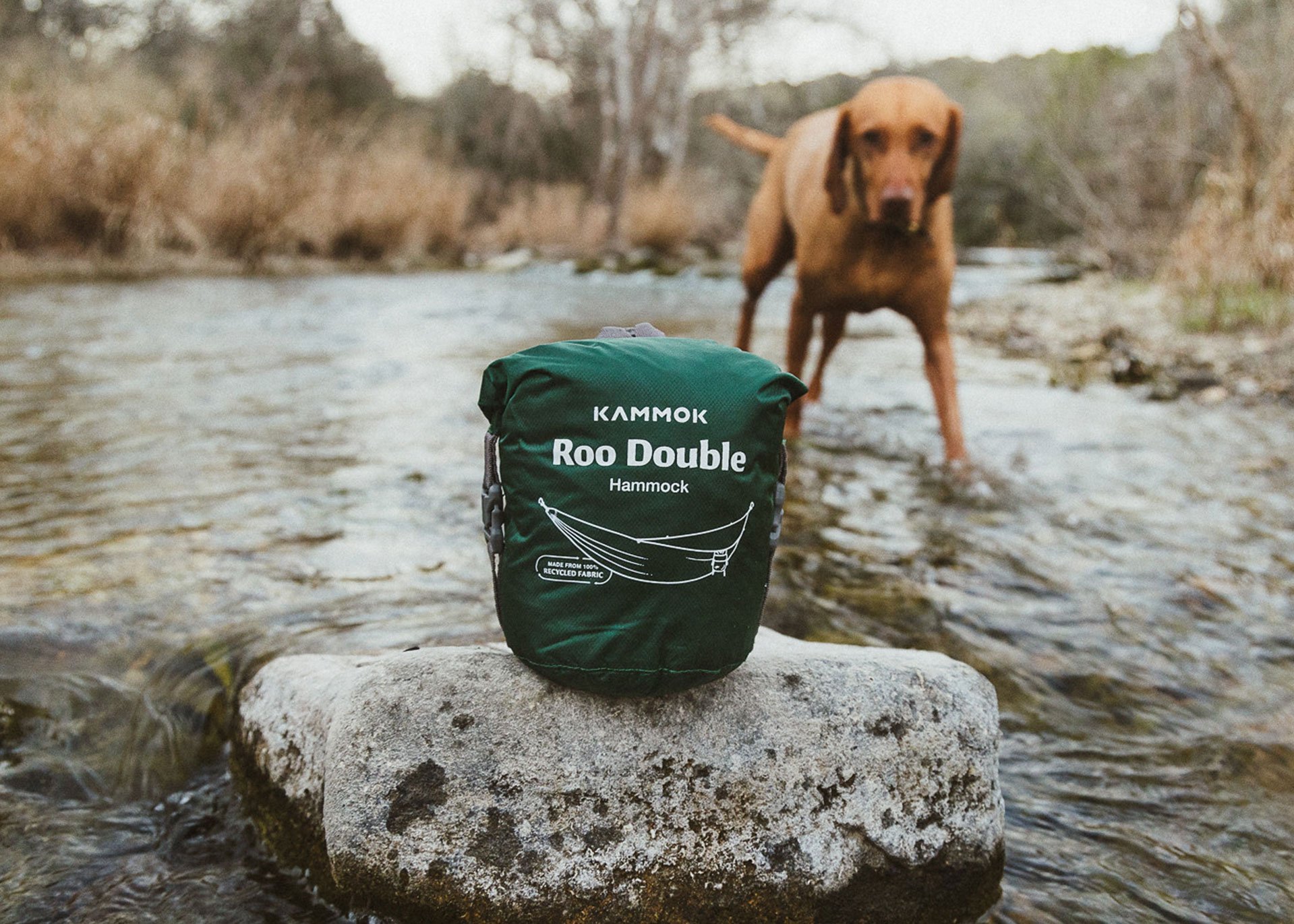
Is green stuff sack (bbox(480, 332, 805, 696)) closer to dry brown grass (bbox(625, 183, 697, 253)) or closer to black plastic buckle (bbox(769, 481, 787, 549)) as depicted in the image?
black plastic buckle (bbox(769, 481, 787, 549))

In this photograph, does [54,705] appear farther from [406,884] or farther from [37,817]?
[406,884]

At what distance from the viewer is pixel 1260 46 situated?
934 cm

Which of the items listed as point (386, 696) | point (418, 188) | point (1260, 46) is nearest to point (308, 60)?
point (418, 188)

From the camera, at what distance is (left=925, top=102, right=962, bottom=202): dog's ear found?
354 cm

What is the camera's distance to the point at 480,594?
2.63m

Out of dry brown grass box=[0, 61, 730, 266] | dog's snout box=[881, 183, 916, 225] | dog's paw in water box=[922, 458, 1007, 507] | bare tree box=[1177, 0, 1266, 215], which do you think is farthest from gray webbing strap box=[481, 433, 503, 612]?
dry brown grass box=[0, 61, 730, 266]

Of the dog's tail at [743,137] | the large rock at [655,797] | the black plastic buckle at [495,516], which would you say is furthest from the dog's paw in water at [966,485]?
the black plastic buckle at [495,516]

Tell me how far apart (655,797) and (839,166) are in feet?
8.96

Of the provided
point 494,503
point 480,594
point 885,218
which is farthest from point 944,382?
point 494,503

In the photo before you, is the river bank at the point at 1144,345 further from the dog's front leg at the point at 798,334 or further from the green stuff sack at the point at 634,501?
the green stuff sack at the point at 634,501

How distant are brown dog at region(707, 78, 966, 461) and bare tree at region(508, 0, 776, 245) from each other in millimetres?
15887

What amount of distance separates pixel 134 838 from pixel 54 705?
470 mm

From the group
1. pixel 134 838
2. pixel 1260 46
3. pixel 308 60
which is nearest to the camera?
pixel 134 838

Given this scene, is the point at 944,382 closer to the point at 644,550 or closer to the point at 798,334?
the point at 798,334
